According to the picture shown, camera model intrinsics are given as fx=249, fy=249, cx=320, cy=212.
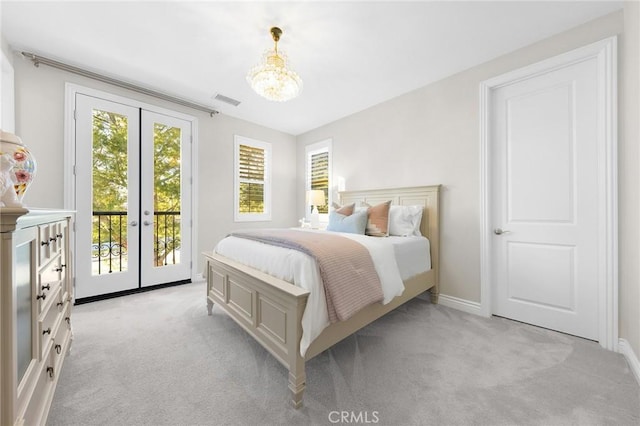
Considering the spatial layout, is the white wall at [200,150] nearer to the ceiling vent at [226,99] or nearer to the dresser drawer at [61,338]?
the ceiling vent at [226,99]

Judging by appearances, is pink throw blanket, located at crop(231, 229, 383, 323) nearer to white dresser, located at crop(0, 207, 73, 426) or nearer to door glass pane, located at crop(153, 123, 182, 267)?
white dresser, located at crop(0, 207, 73, 426)

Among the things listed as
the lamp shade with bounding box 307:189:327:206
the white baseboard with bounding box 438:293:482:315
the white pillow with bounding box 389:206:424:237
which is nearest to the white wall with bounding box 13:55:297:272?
the lamp shade with bounding box 307:189:327:206

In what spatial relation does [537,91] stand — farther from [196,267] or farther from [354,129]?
[196,267]

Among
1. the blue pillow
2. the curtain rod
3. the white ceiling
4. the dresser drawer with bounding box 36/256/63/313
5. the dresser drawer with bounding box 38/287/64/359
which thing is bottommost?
the dresser drawer with bounding box 38/287/64/359

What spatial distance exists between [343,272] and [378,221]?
4.13 ft

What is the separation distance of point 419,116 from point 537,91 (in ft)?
3.62

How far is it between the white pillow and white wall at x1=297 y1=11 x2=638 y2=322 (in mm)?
296

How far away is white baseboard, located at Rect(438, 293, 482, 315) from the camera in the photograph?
2.57 metres

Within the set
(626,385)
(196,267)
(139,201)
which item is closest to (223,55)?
(139,201)

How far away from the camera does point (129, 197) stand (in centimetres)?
310

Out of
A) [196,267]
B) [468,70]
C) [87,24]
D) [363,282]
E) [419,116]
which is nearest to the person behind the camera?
[363,282]

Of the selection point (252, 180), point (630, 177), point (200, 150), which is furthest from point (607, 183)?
point (200, 150)

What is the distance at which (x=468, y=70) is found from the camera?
2688 millimetres

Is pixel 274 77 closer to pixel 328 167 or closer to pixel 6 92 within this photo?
pixel 328 167
